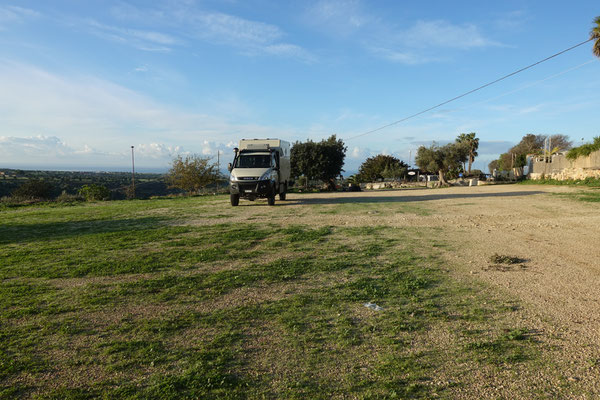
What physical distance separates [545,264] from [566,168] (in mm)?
31823

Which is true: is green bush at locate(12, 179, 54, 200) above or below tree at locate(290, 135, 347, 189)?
below

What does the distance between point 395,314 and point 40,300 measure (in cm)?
449

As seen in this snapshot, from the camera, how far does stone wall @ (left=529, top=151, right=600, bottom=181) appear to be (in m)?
27.8

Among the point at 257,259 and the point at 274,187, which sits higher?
the point at 274,187

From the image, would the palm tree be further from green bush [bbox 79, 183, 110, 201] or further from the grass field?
green bush [bbox 79, 183, 110, 201]

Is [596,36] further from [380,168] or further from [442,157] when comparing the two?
[380,168]

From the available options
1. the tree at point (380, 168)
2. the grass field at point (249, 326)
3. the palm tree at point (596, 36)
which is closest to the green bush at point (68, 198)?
the grass field at point (249, 326)

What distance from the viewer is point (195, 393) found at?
2.75 meters

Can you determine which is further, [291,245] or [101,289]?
[291,245]

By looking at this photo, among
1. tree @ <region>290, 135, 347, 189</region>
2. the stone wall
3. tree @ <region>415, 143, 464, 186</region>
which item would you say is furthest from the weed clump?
tree @ <region>415, 143, 464, 186</region>

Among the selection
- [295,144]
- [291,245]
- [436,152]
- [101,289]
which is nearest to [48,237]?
[101,289]

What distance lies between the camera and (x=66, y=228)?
1124 cm

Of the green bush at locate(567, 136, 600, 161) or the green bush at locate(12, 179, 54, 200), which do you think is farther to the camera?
the green bush at locate(12, 179, 54, 200)

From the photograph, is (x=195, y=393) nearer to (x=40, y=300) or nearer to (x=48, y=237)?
(x=40, y=300)
